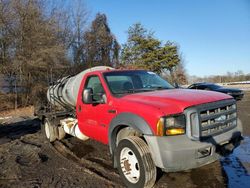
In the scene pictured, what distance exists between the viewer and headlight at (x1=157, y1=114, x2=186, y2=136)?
4117 millimetres

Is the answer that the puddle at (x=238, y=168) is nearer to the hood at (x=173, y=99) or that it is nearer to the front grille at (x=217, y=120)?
the front grille at (x=217, y=120)

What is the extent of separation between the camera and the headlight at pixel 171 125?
13.5 feet

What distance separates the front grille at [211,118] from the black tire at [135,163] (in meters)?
0.78

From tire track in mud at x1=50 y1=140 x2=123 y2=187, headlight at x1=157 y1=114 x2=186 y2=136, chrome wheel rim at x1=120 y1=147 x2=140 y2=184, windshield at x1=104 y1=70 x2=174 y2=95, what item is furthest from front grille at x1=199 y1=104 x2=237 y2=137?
tire track in mud at x1=50 y1=140 x2=123 y2=187

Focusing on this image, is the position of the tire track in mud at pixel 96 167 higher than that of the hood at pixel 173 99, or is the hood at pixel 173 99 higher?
the hood at pixel 173 99

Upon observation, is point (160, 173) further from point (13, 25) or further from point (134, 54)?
point (134, 54)

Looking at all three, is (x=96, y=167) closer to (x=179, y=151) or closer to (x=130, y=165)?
(x=130, y=165)

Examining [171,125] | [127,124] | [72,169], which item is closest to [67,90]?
[72,169]

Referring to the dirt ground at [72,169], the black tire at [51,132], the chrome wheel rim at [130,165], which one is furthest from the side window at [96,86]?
the black tire at [51,132]

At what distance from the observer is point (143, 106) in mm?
4477

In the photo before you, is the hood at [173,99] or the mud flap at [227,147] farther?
the mud flap at [227,147]

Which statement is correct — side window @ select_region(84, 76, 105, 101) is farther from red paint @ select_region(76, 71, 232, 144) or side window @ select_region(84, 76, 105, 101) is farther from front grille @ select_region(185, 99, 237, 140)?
front grille @ select_region(185, 99, 237, 140)

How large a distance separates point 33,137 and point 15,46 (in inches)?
504

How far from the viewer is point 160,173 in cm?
488
